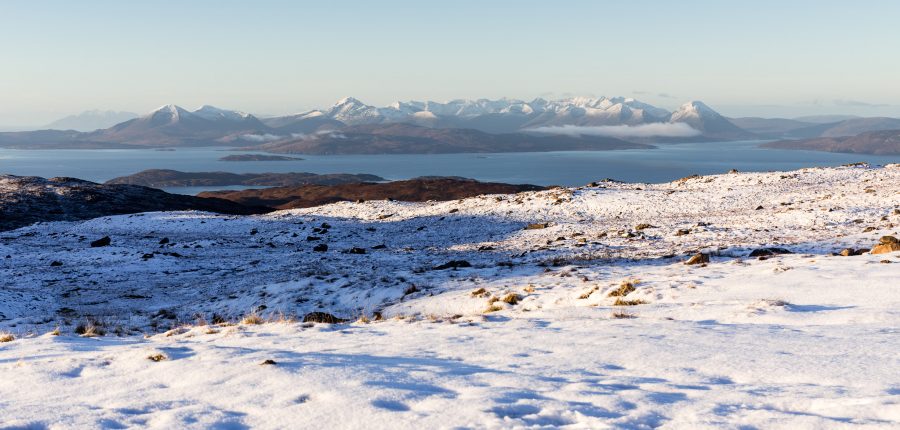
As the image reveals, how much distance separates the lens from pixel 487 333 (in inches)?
463

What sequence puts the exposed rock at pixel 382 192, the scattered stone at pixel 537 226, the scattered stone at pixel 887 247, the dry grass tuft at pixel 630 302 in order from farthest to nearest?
Answer: the exposed rock at pixel 382 192
the scattered stone at pixel 537 226
the scattered stone at pixel 887 247
the dry grass tuft at pixel 630 302

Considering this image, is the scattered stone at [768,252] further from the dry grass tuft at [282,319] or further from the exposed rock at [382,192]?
the exposed rock at [382,192]

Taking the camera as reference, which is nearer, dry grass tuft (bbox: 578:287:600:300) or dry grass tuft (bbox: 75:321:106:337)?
dry grass tuft (bbox: 75:321:106:337)

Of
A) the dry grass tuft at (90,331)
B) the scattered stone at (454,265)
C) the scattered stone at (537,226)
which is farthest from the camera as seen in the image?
the scattered stone at (537,226)

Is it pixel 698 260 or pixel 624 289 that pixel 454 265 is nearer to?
pixel 698 260

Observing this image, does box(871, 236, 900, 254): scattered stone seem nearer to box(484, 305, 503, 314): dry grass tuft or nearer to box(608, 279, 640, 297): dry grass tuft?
box(608, 279, 640, 297): dry grass tuft

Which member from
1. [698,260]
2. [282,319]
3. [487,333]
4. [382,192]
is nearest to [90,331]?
[282,319]

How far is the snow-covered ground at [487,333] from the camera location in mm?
6973

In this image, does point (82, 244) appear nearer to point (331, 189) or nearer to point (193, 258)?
point (193, 258)

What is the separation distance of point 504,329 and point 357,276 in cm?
1148

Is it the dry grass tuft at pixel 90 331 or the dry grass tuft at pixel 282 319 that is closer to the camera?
the dry grass tuft at pixel 90 331

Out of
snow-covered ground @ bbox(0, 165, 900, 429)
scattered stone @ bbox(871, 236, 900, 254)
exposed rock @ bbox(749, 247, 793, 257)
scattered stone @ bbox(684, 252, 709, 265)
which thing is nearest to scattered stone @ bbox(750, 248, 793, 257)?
exposed rock @ bbox(749, 247, 793, 257)

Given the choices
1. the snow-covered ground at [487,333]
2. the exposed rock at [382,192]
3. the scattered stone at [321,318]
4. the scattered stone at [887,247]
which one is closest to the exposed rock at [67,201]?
the snow-covered ground at [487,333]

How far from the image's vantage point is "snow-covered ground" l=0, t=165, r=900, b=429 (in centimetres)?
697
